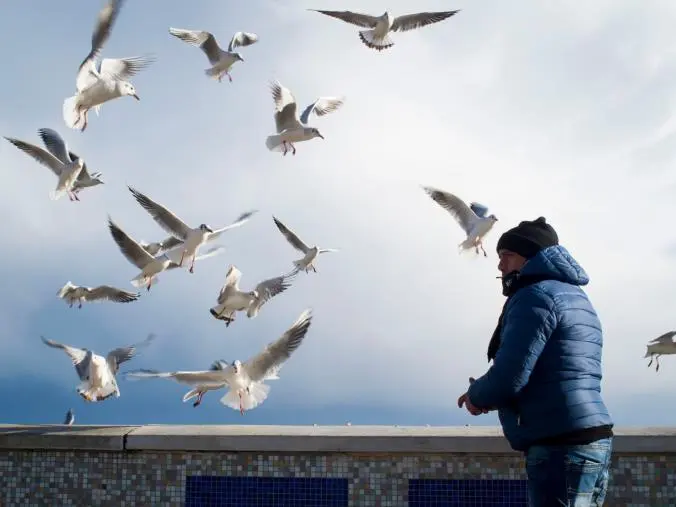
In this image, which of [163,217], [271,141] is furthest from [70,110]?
[271,141]

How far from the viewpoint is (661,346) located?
9461 millimetres

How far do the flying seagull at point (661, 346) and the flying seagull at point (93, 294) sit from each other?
17.4 ft

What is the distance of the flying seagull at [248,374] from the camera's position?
5516 millimetres

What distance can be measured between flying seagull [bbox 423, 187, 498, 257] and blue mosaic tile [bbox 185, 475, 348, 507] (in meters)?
3.60

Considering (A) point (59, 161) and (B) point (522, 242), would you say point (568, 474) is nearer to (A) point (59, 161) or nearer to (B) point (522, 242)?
(B) point (522, 242)

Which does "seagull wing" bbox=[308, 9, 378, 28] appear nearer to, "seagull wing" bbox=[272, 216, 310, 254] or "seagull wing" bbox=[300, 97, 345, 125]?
"seagull wing" bbox=[300, 97, 345, 125]

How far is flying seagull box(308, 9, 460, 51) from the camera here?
918 cm

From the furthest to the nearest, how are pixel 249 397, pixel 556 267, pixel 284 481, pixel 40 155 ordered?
pixel 40 155, pixel 249 397, pixel 284 481, pixel 556 267

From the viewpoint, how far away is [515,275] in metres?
2.81

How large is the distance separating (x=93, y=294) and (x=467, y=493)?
4.57 m

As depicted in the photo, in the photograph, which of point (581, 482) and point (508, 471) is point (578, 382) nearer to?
point (581, 482)

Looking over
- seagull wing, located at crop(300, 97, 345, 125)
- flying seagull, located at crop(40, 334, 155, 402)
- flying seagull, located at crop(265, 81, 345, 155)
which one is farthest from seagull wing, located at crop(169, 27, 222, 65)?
flying seagull, located at crop(40, 334, 155, 402)

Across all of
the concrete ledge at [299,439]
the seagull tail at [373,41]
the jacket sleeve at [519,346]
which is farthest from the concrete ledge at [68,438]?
the seagull tail at [373,41]

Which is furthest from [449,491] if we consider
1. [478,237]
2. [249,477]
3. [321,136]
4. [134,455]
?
[321,136]
